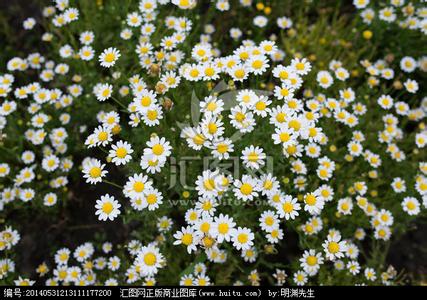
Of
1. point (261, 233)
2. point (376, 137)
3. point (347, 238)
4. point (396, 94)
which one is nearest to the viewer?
point (261, 233)

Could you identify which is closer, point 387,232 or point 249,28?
point 387,232

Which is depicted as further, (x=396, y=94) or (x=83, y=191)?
Answer: (x=396, y=94)

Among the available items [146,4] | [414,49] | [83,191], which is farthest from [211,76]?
[414,49]

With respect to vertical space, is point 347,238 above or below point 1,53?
below

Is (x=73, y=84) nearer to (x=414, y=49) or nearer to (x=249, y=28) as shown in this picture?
(x=249, y=28)

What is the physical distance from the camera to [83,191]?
4238 millimetres

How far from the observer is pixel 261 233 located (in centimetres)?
360

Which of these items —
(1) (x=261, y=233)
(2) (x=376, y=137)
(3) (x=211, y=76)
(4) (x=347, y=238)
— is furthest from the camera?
(2) (x=376, y=137)

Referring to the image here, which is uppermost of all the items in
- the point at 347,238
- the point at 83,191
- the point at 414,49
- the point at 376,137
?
the point at 414,49

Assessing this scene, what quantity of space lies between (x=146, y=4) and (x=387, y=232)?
11.0ft

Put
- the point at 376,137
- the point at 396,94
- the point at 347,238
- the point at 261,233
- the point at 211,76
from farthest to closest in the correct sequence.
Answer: the point at 396,94 < the point at 376,137 < the point at 347,238 < the point at 261,233 < the point at 211,76

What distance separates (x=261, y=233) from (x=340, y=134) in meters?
1.55

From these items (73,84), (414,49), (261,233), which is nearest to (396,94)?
(414,49)

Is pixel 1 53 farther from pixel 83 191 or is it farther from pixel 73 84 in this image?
pixel 83 191
